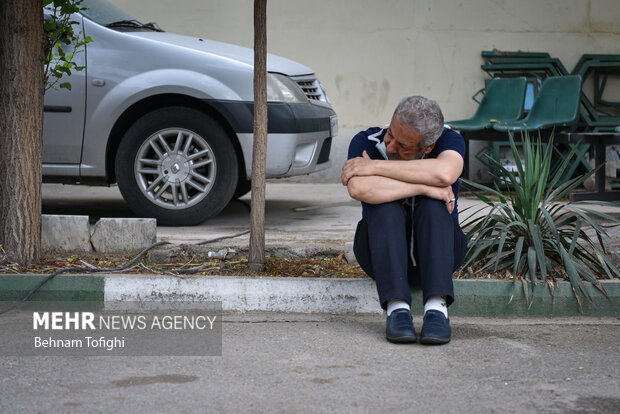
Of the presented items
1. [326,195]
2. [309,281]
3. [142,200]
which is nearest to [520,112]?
[326,195]

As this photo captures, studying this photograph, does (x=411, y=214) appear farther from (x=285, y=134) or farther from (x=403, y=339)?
(x=285, y=134)

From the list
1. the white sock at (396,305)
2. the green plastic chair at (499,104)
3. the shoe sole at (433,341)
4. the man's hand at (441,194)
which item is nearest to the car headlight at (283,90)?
the man's hand at (441,194)

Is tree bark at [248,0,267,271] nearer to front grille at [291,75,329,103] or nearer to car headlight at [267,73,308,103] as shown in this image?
car headlight at [267,73,308,103]

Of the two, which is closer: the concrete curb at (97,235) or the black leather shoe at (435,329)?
the black leather shoe at (435,329)

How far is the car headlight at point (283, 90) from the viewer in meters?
6.25

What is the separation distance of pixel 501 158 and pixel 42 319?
23.6 ft

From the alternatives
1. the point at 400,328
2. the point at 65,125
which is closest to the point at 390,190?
the point at 400,328

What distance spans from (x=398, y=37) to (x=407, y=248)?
22.1 ft

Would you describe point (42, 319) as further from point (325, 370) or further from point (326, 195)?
point (326, 195)

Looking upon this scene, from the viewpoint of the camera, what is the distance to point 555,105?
9438 mm

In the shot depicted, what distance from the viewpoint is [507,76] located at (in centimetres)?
1048

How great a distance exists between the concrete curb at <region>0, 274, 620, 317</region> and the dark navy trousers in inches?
14.4

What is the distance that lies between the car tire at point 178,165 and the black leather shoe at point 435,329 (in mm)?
2709

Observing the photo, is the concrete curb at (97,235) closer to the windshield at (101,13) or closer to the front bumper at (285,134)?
the front bumper at (285,134)
